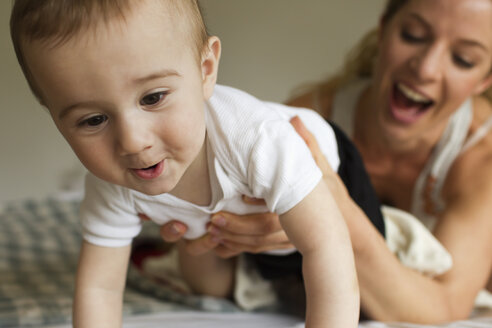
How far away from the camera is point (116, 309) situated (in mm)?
850

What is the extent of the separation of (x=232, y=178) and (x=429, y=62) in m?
0.68

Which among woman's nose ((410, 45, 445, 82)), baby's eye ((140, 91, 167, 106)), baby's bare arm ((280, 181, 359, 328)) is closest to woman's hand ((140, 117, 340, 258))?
baby's bare arm ((280, 181, 359, 328))

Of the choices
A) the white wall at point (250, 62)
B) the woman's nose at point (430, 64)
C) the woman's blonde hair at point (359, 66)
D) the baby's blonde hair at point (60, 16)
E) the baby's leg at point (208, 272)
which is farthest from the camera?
the white wall at point (250, 62)

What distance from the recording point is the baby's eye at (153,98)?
0.61 meters

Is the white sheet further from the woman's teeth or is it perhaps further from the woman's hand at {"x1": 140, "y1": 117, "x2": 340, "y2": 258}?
the woman's teeth

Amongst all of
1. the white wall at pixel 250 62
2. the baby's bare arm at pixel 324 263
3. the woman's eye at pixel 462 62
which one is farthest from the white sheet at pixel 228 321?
the white wall at pixel 250 62

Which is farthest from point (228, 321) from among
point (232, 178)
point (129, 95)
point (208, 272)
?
point (129, 95)

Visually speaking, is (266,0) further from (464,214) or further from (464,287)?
(464,287)

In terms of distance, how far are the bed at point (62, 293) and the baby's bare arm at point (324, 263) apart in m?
0.30

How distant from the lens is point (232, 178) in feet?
2.56

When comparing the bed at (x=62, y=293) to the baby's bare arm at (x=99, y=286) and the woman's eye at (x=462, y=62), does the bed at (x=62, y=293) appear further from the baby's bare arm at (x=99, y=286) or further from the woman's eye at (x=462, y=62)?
the woman's eye at (x=462, y=62)

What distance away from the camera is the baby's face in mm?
578

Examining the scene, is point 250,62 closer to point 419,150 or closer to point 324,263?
point 419,150

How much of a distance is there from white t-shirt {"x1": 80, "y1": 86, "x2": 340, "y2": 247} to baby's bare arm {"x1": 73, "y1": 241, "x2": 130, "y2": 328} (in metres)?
0.02
